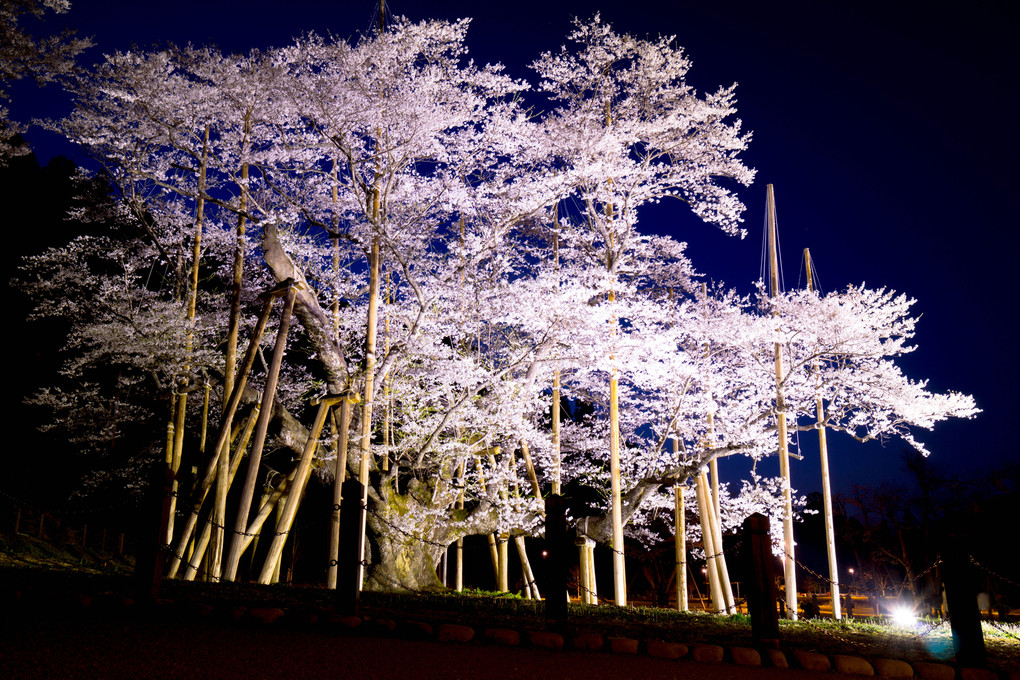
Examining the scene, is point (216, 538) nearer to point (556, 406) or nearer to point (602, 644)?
point (556, 406)

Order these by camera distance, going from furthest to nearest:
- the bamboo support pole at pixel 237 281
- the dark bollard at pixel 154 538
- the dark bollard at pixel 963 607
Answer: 1. the bamboo support pole at pixel 237 281
2. the dark bollard at pixel 154 538
3. the dark bollard at pixel 963 607

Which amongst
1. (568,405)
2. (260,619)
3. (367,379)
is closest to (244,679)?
(260,619)

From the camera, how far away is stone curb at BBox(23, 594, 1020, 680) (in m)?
4.88

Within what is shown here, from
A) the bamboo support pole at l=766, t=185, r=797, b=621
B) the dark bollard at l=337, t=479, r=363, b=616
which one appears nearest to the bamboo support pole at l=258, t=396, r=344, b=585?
the dark bollard at l=337, t=479, r=363, b=616

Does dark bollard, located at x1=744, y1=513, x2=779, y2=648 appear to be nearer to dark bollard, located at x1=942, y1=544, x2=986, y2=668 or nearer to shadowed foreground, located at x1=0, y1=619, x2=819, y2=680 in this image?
shadowed foreground, located at x1=0, y1=619, x2=819, y2=680

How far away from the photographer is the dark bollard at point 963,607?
519 cm

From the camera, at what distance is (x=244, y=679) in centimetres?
379

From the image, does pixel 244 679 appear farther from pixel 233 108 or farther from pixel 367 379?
pixel 233 108

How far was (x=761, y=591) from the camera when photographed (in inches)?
215

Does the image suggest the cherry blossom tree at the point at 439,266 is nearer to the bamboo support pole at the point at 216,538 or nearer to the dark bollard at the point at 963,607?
the bamboo support pole at the point at 216,538

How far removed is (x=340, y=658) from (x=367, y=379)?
25.9 ft

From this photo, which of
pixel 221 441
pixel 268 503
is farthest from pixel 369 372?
pixel 268 503

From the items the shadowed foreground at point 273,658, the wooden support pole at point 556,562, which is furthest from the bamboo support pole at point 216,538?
the wooden support pole at point 556,562

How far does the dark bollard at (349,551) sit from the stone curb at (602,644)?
0.84ft
